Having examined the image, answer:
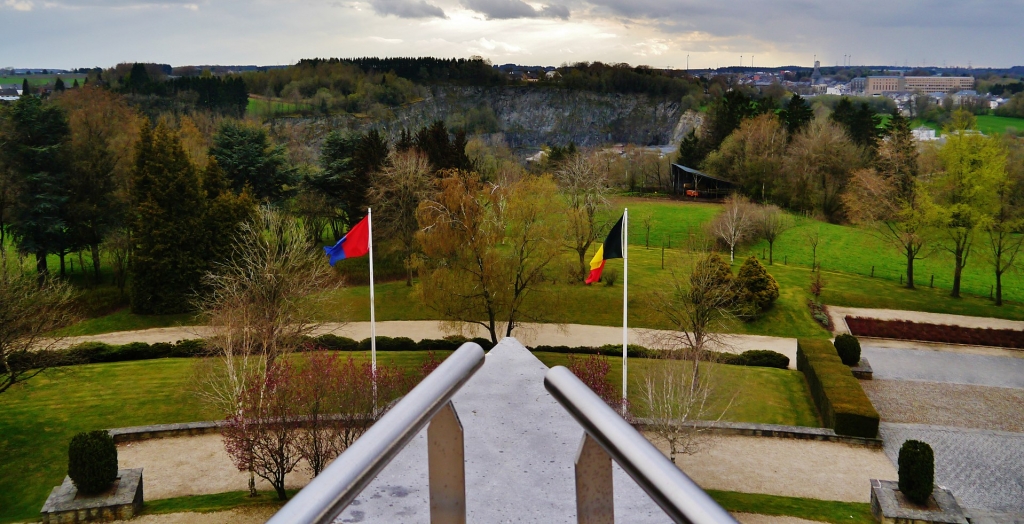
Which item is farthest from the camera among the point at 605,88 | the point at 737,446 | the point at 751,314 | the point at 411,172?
the point at 605,88

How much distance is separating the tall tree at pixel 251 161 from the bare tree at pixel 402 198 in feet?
23.2

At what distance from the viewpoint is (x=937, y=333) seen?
3378cm

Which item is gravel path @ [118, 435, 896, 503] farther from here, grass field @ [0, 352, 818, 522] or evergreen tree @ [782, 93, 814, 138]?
evergreen tree @ [782, 93, 814, 138]

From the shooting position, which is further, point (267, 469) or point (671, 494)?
point (267, 469)

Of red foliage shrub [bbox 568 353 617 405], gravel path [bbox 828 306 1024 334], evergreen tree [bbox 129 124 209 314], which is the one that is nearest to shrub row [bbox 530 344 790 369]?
red foliage shrub [bbox 568 353 617 405]

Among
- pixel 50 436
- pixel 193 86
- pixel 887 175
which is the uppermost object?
pixel 193 86

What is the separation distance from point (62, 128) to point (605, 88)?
376ft

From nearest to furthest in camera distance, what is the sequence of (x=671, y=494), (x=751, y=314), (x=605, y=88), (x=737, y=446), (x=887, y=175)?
(x=671, y=494)
(x=737, y=446)
(x=751, y=314)
(x=887, y=175)
(x=605, y=88)

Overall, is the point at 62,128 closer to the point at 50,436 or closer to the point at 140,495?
the point at 50,436

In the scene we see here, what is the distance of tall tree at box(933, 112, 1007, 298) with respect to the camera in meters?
38.2

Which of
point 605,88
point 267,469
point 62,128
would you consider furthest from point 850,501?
point 605,88

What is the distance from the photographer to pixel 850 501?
764 inches

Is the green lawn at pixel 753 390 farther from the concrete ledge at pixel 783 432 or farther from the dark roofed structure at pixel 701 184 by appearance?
the dark roofed structure at pixel 701 184

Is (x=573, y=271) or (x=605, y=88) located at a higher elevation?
(x=605, y=88)
